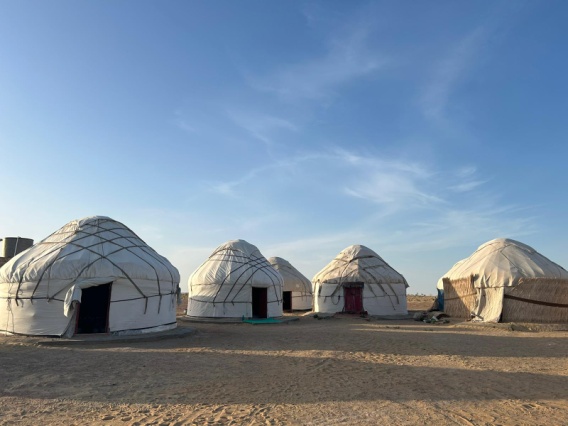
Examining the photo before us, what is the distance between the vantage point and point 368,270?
19.3m

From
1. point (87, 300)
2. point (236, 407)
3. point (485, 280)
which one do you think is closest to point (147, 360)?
point (236, 407)

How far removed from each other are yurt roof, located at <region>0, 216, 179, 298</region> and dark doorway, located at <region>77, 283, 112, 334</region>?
623 millimetres

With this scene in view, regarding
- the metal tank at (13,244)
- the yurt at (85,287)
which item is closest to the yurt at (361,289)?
the yurt at (85,287)

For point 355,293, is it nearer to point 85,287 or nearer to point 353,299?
point 353,299

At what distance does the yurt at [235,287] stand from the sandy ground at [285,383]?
640cm

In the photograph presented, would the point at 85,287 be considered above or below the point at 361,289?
below

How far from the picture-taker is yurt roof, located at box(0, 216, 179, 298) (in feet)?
32.5

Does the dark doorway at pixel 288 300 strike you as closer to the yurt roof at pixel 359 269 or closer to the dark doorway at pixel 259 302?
the yurt roof at pixel 359 269

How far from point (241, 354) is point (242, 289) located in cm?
814

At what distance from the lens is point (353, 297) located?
61.9 ft

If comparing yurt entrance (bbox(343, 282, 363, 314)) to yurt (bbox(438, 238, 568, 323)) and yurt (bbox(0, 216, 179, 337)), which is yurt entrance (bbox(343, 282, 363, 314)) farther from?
yurt (bbox(0, 216, 179, 337))

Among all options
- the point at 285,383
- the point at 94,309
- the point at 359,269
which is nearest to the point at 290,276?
the point at 359,269

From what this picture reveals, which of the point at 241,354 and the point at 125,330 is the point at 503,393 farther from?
the point at 125,330

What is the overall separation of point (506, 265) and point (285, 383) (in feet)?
41.2
